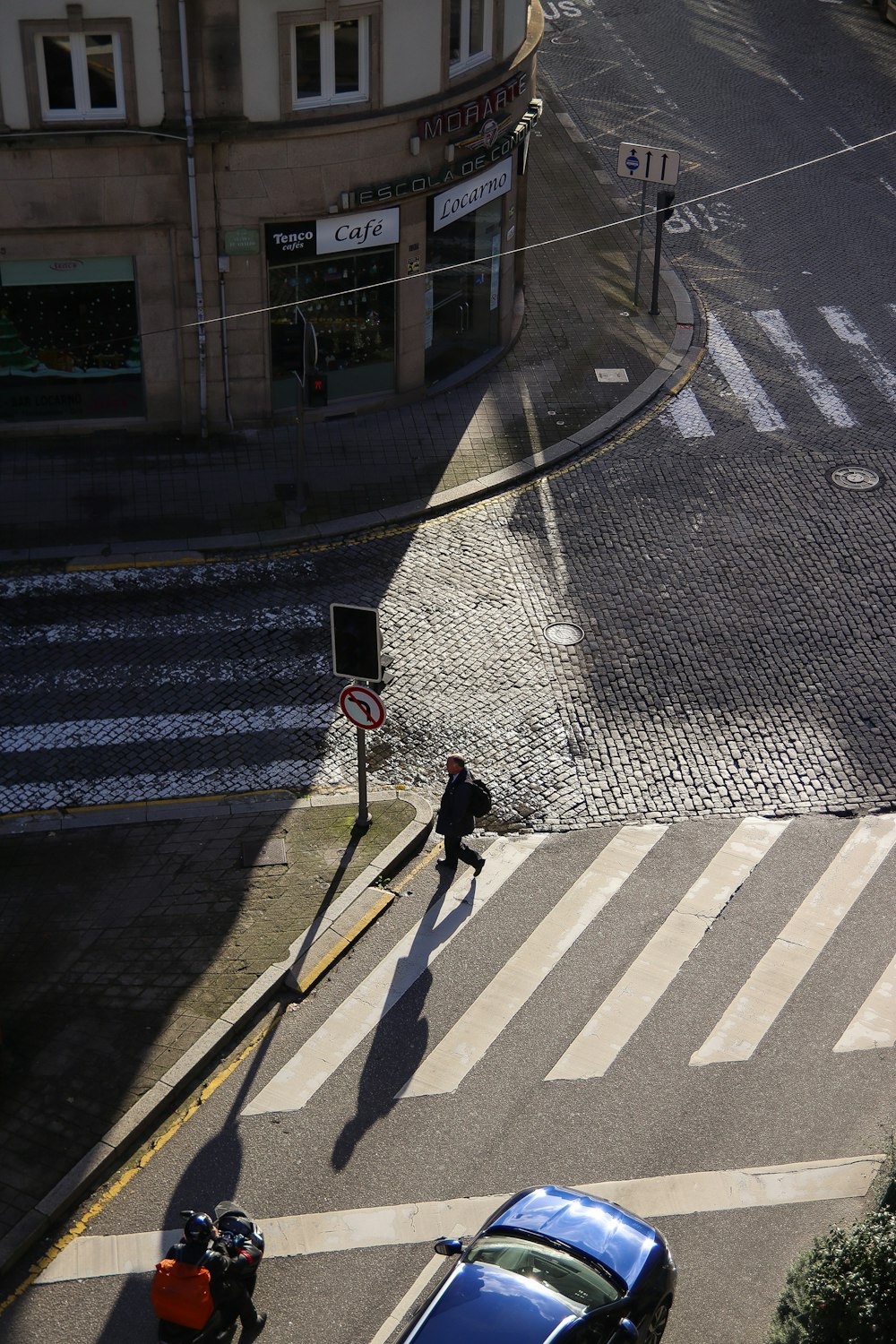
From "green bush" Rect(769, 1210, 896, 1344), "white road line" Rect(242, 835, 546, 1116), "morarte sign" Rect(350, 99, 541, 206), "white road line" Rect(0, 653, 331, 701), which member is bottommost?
"white road line" Rect(242, 835, 546, 1116)

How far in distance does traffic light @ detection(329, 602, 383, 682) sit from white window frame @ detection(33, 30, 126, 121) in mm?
10799

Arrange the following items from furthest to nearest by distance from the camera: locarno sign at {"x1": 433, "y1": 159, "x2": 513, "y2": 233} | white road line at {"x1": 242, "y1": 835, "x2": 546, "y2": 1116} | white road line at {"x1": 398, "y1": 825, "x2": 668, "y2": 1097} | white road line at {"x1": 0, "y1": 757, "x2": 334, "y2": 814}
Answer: locarno sign at {"x1": 433, "y1": 159, "x2": 513, "y2": 233} < white road line at {"x1": 0, "y1": 757, "x2": 334, "y2": 814} < white road line at {"x1": 398, "y1": 825, "x2": 668, "y2": 1097} < white road line at {"x1": 242, "y1": 835, "x2": 546, "y2": 1116}

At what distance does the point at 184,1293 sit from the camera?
1266 cm

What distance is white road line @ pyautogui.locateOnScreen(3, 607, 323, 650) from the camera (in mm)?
22000

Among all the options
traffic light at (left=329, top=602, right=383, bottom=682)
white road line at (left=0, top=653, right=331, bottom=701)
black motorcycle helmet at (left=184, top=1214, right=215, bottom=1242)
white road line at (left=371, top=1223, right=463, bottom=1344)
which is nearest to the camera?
black motorcycle helmet at (left=184, top=1214, right=215, bottom=1242)

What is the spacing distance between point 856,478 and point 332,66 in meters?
10.5

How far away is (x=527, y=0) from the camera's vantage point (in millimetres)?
27750

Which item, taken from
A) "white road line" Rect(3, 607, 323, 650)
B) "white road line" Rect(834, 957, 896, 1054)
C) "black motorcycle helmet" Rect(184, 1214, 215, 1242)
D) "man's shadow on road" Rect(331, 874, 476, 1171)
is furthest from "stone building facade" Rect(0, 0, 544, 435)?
"black motorcycle helmet" Rect(184, 1214, 215, 1242)

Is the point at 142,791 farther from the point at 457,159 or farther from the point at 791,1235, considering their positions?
the point at 457,159

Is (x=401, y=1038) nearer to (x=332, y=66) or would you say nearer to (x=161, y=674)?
(x=161, y=674)

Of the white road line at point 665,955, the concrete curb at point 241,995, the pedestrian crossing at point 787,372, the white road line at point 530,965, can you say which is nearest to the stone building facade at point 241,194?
the pedestrian crossing at point 787,372

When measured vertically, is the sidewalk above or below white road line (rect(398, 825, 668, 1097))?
above

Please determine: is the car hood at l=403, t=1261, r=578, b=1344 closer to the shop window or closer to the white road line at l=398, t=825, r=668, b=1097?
the white road line at l=398, t=825, r=668, b=1097

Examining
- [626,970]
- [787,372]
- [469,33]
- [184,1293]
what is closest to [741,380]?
[787,372]
